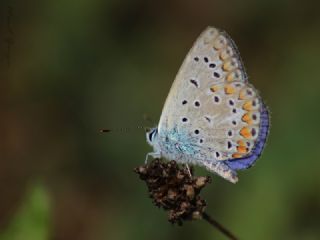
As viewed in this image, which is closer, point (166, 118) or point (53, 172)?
point (166, 118)

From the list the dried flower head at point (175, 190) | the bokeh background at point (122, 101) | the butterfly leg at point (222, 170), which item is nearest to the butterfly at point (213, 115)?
the butterfly leg at point (222, 170)

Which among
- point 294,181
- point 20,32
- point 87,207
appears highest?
point 20,32

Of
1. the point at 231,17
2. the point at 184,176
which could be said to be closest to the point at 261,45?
the point at 231,17

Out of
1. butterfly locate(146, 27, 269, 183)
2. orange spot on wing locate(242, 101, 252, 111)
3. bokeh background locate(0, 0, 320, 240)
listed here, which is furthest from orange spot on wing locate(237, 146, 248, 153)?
bokeh background locate(0, 0, 320, 240)

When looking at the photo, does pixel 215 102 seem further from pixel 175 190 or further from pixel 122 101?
pixel 122 101

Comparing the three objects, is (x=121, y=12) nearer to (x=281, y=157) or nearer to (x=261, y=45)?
(x=261, y=45)

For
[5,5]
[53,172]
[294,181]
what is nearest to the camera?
[294,181]

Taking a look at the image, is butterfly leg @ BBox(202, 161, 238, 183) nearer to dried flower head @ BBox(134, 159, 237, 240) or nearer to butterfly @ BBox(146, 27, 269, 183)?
butterfly @ BBox(146, 27, 269, 183)
